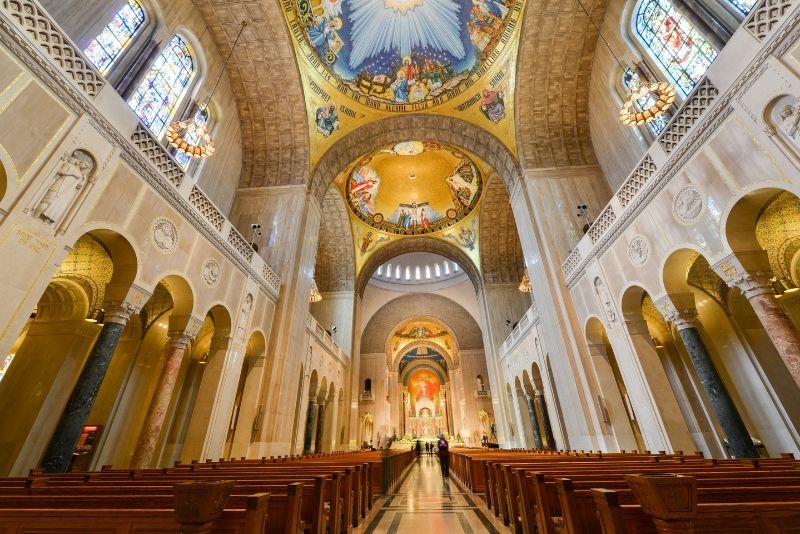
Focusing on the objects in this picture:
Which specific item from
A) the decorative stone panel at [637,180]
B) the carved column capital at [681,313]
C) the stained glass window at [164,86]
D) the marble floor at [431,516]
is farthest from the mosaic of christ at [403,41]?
the marble floor at [431,516]

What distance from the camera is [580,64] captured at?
32.1ft

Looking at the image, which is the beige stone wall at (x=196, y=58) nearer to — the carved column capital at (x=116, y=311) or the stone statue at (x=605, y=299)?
the carved column capital at (x=116, y=311)

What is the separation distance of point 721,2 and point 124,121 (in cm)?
967

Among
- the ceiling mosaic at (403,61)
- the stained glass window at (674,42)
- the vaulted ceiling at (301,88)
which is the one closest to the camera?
the stained glass window at (674,42)

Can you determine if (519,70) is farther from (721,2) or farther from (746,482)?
(746,482)

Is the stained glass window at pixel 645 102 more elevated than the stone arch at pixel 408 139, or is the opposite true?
the stone arch at pixel 408 139

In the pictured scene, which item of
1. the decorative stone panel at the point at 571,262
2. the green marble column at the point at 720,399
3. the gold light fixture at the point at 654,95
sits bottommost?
the green marble column at the point at 720,399

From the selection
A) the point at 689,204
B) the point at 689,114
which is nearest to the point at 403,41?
the point at 689,114

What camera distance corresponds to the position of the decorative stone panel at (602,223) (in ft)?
23.5

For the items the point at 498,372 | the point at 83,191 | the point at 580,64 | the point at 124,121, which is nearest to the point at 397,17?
the point at 580,64

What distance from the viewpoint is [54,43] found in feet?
13.9

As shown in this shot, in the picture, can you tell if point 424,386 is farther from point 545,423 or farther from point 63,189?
point 63,189

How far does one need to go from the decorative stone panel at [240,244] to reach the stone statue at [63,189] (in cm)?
340

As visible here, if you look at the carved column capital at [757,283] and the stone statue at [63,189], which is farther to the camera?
the carved column capital at [757,283]
